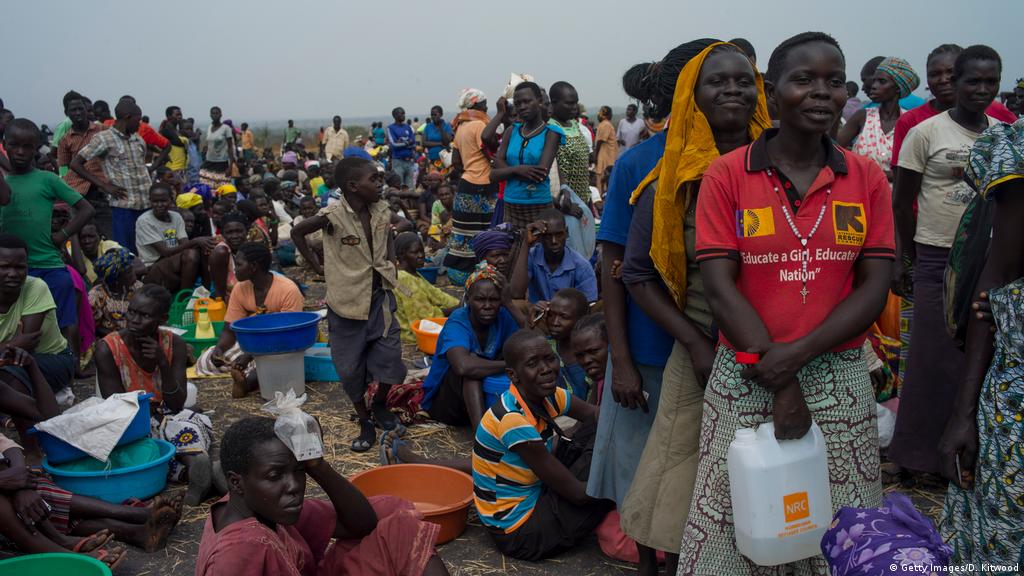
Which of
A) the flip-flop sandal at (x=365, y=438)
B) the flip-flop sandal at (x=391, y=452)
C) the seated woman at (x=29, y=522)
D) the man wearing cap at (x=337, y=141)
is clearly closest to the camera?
the seated woman at (x=29, y=522)

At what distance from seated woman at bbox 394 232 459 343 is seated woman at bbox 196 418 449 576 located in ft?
13.8

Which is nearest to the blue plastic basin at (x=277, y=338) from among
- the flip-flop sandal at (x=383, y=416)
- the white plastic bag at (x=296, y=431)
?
the flip-flop sandal at (x=383, y=416)

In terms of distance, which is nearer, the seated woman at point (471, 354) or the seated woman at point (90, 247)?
the seated woman at point (471, 354)

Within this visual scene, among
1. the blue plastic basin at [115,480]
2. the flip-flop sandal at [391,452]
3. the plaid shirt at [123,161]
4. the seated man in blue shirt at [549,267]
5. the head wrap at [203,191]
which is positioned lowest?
the flip-flop sandal at [391,452]

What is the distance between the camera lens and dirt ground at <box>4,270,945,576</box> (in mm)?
3600

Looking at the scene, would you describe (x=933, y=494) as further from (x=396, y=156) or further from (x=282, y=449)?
(x=396, y=156)

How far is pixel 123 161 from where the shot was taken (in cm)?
852

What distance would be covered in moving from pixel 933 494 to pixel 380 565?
2.68 m

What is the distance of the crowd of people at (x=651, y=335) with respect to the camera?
7.03ft

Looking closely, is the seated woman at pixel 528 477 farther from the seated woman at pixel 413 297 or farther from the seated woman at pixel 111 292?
the seated woman at pixel 111 292

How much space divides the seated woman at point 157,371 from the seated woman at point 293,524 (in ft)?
5.80

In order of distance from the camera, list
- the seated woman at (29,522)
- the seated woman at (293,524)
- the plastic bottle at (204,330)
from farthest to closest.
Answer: the plastic bottle at (204,330) < the seated woman at (29,522) < the seated woman at (293,524)

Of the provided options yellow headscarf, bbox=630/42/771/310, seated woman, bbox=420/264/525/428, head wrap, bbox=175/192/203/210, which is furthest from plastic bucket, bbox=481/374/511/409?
head wrap, bbox=175/192/203/210

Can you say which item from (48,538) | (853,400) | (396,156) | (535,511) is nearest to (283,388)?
(48,538)
